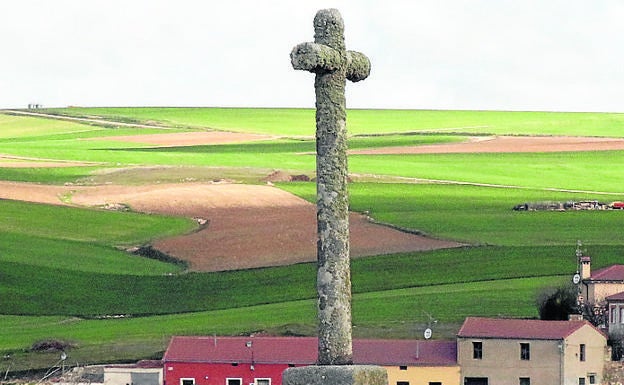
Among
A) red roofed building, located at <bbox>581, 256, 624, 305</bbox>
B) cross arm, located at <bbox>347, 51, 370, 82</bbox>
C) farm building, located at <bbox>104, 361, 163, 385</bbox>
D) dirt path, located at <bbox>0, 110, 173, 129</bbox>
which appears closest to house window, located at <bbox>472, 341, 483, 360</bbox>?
farm building, located at <bbox>104, 361, 163, 385</bbox>

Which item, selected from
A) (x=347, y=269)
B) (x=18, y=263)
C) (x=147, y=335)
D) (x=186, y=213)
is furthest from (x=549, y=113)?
(x=347, y=269)

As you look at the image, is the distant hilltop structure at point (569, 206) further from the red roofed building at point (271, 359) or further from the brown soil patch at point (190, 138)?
the brown soil patch at point (190, 138)

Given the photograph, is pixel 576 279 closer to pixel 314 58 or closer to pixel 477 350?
pixel 477 350

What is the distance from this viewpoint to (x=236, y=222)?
4141 inches

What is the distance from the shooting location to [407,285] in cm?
9125

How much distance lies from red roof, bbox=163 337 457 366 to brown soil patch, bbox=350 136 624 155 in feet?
217

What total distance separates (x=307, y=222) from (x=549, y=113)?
83.0 m

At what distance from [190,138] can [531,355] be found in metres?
85.2

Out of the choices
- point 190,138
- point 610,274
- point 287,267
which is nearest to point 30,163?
point 190,138

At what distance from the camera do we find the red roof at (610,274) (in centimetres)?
8625

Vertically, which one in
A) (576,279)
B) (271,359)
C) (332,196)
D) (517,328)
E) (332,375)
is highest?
(576,279)

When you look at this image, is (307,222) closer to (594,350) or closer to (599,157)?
(594,350)

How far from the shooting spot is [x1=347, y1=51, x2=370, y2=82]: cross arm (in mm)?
16125

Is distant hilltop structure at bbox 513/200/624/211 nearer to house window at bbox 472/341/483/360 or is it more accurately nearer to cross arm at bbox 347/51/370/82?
house window at bbox 472/341/483/360
